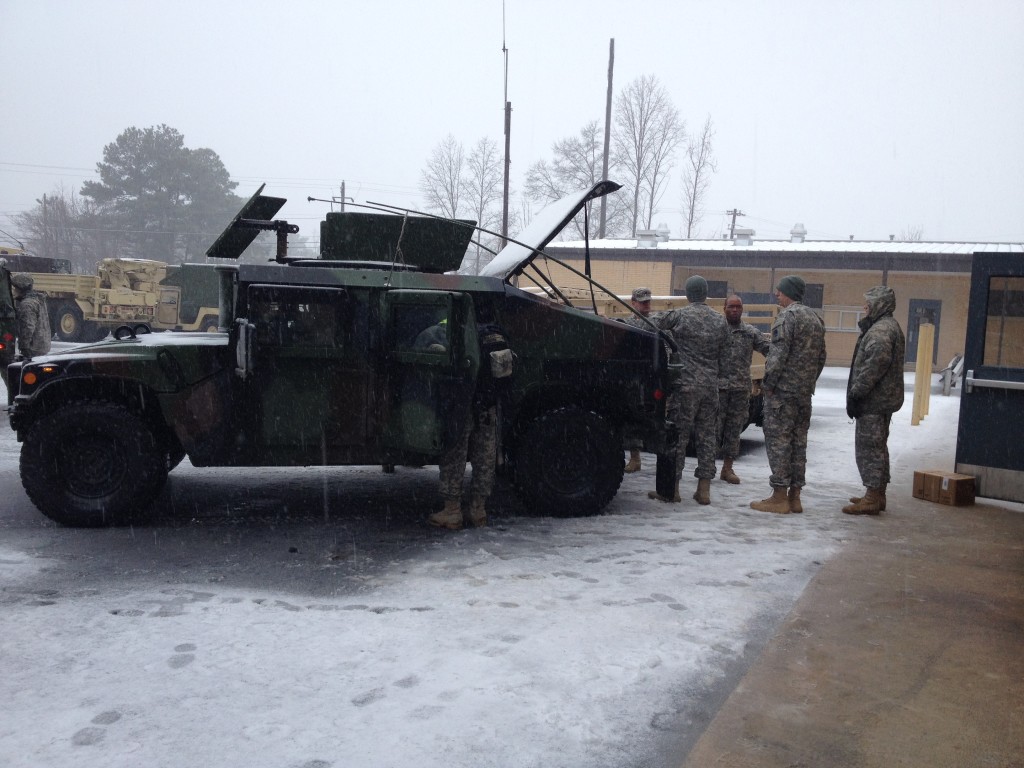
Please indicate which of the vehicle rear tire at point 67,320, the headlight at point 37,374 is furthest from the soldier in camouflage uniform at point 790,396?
the vehicle rear tire at point 67,320

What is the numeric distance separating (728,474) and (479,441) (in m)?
3.05

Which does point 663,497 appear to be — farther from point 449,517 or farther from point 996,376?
point 996,376

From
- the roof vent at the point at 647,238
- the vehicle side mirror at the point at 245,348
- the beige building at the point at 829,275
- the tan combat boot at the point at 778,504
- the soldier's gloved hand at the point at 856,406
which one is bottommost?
the tan combat boot at the point at 778,504

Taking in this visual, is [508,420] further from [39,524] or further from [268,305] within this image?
[39,524]

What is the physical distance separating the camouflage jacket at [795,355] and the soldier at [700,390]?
471 millimetres

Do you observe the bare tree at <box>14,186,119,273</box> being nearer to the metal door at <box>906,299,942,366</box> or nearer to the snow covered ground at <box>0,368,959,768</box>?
the metal door at <box>906,299,942,366</box>

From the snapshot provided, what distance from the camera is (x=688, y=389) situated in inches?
285

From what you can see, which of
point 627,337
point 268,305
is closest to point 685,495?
point 627,337

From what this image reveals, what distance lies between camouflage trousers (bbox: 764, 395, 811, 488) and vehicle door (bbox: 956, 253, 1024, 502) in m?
1.41

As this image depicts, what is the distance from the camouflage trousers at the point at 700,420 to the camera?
7.25 metres

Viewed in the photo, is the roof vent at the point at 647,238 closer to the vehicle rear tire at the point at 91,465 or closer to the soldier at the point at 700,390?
the soldier at the point at 700,390

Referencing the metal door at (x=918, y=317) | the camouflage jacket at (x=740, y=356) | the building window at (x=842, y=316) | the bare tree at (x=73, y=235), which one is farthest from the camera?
the bare tree at (x=73, y=235)

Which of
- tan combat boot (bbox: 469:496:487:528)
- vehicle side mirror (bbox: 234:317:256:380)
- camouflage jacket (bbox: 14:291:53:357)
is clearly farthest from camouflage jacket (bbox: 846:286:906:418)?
camouflage jacket (bbox: 14:291:53:357)

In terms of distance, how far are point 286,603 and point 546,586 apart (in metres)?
1.38
